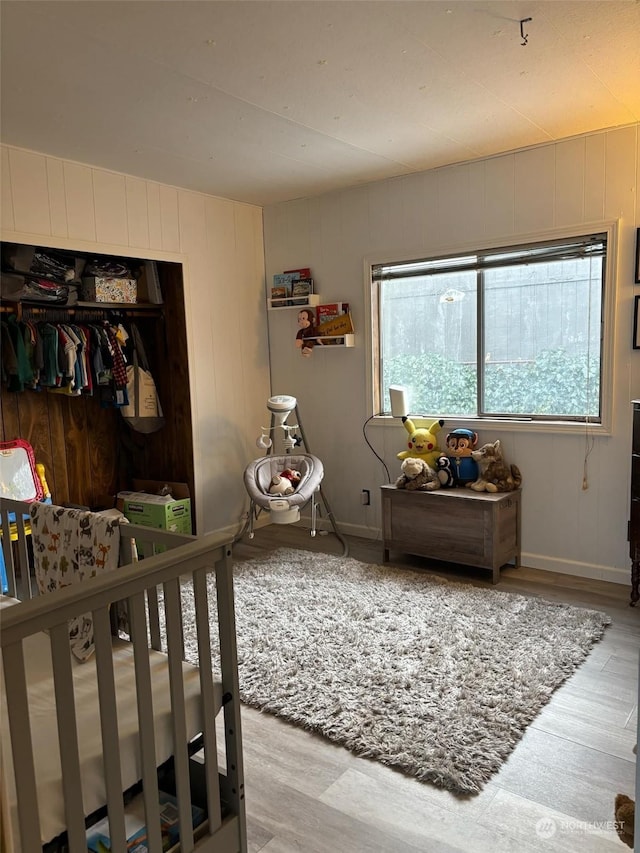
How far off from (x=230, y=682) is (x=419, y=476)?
242 cm

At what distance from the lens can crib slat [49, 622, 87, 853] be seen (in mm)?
1284

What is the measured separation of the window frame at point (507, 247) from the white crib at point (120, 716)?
2694mm

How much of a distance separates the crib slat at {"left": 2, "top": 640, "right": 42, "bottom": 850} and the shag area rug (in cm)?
127

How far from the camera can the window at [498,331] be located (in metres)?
3.71

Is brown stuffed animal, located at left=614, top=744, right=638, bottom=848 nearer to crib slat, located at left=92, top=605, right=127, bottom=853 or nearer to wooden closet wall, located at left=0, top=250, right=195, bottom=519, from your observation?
crib slat, located at left=92, top=605, right=127, bottom=853

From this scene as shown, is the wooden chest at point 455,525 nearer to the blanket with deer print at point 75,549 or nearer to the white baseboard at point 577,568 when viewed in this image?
the white baseboard at point 577,568

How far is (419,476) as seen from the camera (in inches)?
157

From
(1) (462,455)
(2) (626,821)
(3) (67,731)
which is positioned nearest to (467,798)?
(2) (626,821)

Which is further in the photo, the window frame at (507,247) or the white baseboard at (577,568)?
the white baseboard at (577,568)

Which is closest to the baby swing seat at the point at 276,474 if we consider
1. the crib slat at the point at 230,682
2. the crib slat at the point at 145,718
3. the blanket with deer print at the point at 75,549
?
the blanket with deer print at the point at 75,549

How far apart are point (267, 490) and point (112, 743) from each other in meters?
2.91

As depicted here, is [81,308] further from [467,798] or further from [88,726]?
[467,798]

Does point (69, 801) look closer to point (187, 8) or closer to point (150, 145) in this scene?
point (187, 8)

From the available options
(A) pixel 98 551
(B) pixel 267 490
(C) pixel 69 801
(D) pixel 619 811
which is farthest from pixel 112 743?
(B) pixel 267 490
